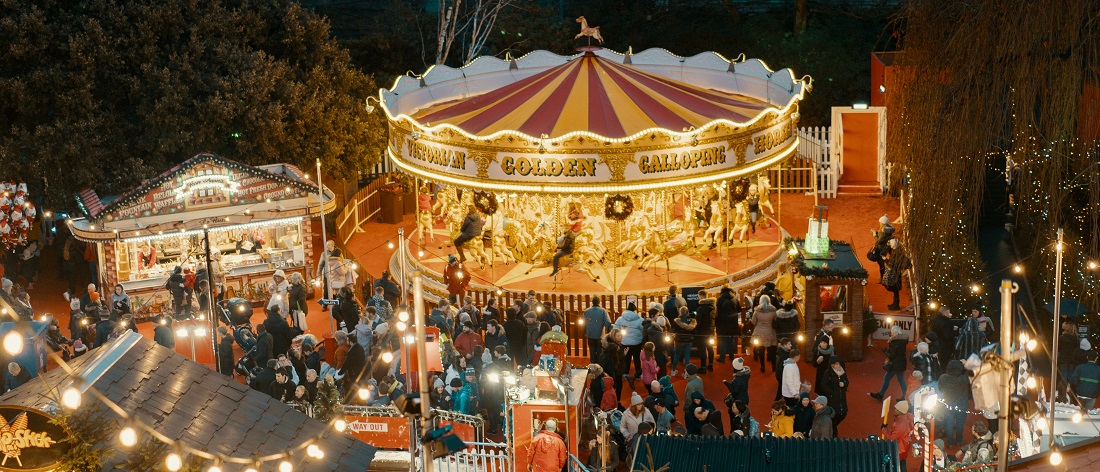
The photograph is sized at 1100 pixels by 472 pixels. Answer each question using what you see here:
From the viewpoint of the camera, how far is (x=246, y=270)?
22219 mm

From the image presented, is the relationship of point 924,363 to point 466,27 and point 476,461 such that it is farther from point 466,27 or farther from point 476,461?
point 466,27

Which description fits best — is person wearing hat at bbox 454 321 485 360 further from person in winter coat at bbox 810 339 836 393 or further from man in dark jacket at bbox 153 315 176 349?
person in winter coat at bbox 810 339 836 393

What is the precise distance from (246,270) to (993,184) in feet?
49.2

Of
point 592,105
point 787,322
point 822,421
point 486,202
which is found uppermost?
point 592,105

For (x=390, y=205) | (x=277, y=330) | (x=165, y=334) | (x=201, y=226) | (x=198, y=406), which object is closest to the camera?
(x=198, y=406)

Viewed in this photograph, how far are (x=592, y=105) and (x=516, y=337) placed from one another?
16.5 ft

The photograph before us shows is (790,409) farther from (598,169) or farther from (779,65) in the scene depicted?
(779,65)

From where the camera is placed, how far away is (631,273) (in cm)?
2172

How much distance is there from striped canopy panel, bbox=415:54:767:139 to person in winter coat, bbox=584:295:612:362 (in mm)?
3358

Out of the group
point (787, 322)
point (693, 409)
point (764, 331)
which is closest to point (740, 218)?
point (764, 331)

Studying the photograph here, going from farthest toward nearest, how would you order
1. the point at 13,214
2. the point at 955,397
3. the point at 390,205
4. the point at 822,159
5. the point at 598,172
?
1. the point at 822,159
2. the point at 390,205
3. the point at 13,214
4. the point at 598,172
5. the point at 955,397

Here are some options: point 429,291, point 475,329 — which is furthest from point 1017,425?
point 429,291

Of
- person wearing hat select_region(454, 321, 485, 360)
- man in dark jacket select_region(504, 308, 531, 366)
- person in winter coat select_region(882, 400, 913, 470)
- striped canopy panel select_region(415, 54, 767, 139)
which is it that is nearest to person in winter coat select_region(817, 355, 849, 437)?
person in winter coat select_region(882, 400, 913, 470)

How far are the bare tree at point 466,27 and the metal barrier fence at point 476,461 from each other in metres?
17.4
